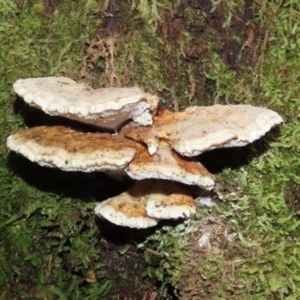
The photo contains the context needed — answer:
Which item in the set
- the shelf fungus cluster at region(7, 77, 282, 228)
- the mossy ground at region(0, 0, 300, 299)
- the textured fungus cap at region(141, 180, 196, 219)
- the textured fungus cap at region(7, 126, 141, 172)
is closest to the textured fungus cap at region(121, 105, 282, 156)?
the shelf fungus cluster at region(7, 77, 282, 228)

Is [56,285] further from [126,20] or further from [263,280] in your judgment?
[126,20]

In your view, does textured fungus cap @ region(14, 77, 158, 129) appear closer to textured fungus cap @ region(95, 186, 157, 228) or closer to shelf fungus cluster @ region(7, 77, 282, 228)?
shelf fungus cluster @ region(7, 77, 282, 228)

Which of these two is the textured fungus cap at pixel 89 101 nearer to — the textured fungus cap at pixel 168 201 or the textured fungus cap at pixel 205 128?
the textured fungus cap at pixel 205 128

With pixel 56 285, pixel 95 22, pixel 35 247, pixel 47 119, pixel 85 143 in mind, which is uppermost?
pixel 95 22

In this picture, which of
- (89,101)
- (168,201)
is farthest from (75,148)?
(168,201)

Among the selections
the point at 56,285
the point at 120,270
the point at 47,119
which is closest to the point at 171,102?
the point at 47,119
